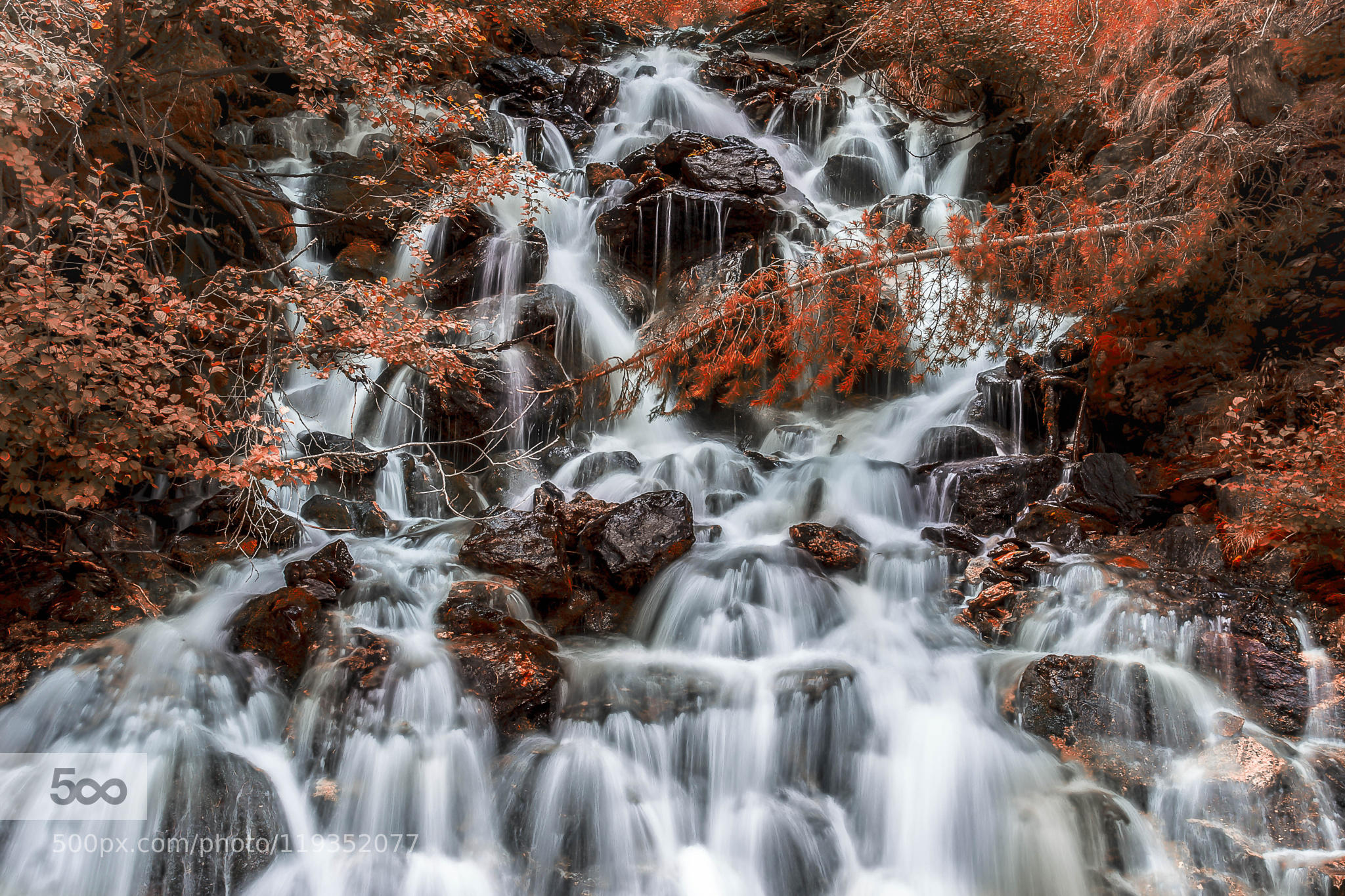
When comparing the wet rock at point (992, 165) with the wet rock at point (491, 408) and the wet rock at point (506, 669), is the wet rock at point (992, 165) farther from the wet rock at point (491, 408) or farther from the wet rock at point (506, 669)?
the wet rock at point (506, 669)

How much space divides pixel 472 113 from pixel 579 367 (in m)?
3.65

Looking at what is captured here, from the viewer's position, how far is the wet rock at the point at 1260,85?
6.28m

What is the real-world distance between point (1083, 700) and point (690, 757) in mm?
2637

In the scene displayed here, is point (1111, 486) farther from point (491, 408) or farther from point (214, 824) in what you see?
point (214, 824)

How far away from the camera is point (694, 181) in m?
11.2

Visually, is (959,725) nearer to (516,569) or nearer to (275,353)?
(516,569)

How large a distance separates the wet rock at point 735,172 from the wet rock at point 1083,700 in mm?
8489

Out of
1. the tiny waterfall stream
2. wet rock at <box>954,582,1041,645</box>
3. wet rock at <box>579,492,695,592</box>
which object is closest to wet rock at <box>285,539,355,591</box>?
the tiny waterfall stream

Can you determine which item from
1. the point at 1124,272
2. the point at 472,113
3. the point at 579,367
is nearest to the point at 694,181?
the point at 579,367

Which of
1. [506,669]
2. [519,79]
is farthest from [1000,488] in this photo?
[519,79]

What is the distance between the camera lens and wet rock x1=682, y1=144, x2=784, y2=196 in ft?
36.8

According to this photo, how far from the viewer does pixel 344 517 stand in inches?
290

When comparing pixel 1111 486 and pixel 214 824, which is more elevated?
pixel 1111 486

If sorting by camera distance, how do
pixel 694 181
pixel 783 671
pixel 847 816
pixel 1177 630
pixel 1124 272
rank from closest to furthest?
pixel 847 816, pixel 1177 630, pixel 783 671, pixel 1124 272, pixel 694 181
